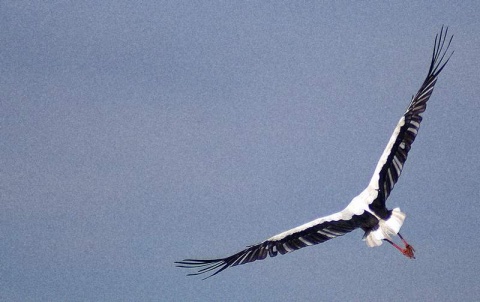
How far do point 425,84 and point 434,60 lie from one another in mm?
807

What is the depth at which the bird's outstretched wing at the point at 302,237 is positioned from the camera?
71.3 ft

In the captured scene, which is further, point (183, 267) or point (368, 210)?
point (368, 210)

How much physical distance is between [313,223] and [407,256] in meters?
2.97

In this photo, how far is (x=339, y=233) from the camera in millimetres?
22062

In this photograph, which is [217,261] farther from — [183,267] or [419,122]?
[419,122]

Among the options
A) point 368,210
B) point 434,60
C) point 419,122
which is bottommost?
point 368,210

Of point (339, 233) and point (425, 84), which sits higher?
point (425, 84)

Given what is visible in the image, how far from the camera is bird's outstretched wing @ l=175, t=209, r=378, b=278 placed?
21719mm

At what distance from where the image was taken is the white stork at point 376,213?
21.5 meters

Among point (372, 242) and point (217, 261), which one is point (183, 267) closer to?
point (217, 261)

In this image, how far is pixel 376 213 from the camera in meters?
21.7

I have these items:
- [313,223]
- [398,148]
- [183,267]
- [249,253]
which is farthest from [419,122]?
[183,267]

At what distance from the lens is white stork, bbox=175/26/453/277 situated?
2155cm

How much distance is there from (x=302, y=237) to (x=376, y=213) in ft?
7.84
